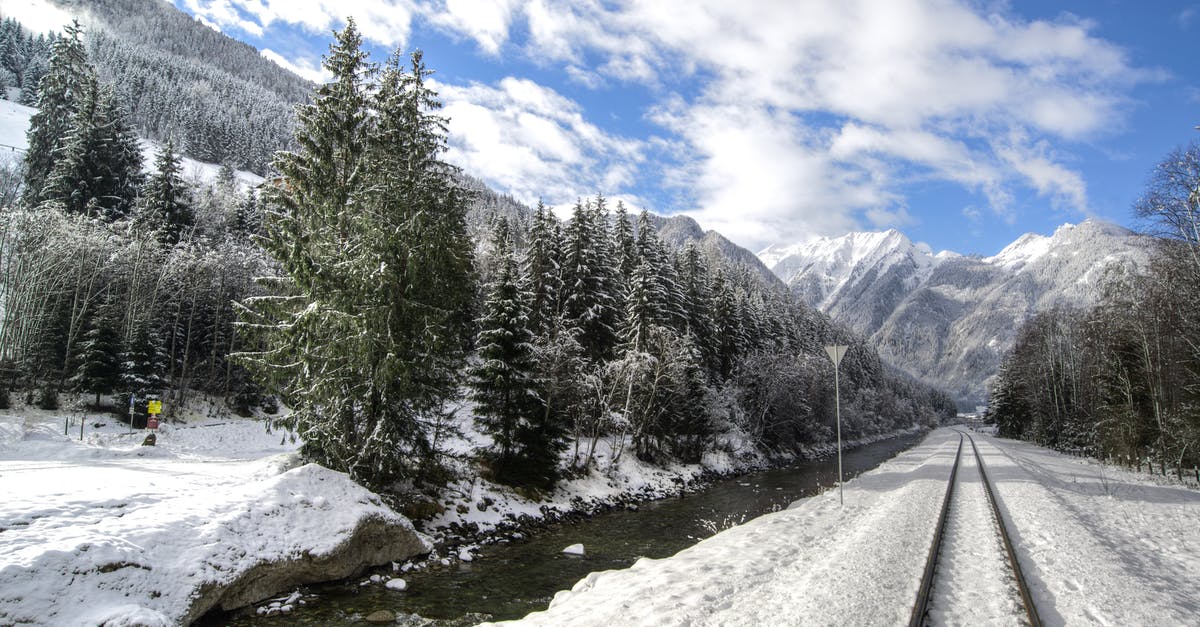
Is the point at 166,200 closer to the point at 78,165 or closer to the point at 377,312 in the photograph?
the point at 78,165

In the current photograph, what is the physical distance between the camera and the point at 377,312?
14445 mm

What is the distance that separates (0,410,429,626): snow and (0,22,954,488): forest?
124 inches

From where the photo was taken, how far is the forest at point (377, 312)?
49.4 feet

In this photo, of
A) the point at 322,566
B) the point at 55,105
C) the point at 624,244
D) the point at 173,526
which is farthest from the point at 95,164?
the point at 322,566

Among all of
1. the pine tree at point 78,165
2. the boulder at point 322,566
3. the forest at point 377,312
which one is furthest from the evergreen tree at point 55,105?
the boulder at point 322,566

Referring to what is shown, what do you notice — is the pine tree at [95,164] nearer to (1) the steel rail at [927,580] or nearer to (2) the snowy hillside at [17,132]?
(2) the snowy hillside at [17,132]

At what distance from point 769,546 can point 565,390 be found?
51.7 ft

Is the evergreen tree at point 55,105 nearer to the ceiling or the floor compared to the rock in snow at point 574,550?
nearer to the ceiling

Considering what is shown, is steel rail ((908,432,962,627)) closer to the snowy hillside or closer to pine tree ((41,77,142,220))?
pine tree ((41,77,142,220))

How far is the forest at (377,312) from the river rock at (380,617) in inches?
238

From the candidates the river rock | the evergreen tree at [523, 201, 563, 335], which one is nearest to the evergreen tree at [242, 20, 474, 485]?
the river rock

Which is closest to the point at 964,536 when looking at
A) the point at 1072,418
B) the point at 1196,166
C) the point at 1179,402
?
the point at 1196,166

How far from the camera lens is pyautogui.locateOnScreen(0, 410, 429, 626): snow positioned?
745 centimetres

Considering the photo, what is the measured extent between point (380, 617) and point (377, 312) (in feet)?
25.1
